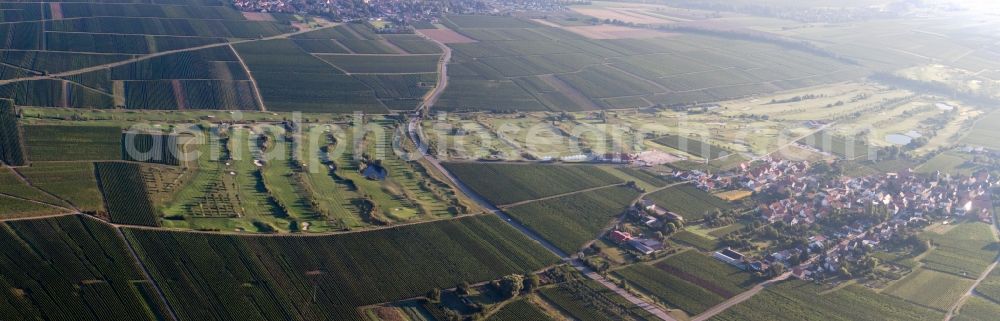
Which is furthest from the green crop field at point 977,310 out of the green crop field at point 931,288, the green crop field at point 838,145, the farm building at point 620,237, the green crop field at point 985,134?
the green crop field at point 985,134

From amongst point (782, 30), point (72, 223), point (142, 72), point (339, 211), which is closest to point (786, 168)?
point (339, 211)

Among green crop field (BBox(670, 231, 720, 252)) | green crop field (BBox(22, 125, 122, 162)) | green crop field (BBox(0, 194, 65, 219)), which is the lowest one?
green crop field (BBox(670, 231, 720, 252))

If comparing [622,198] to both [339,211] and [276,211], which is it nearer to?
[339,211]

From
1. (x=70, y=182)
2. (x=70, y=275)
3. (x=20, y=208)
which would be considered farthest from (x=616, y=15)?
(x=70, y=275)

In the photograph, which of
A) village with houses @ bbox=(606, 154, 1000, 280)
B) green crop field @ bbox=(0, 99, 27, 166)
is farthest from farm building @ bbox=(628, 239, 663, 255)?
green crop field @ bbox=(0, 99, 27, 166)

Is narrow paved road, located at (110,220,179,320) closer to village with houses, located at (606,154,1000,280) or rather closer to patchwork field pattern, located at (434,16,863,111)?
village with houses, located at (606,154,1000,280)

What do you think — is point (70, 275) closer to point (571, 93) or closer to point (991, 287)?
point (991, 287)
